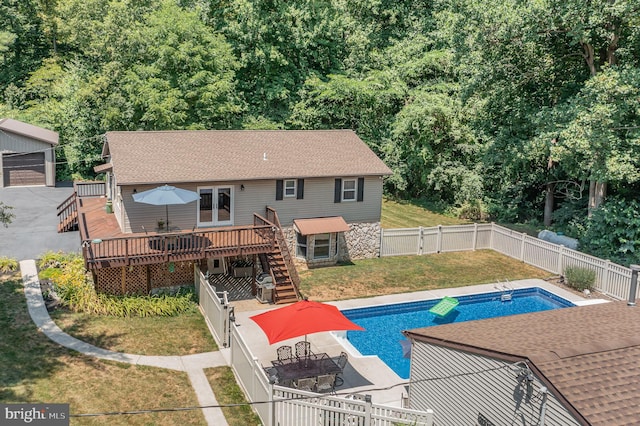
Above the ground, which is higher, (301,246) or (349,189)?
(349,189)

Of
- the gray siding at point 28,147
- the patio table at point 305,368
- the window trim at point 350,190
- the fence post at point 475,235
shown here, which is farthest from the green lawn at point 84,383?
the gray siding at point 28,147

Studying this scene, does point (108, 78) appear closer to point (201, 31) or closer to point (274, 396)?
point (201, 31)

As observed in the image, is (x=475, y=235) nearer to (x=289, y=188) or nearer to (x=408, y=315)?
(x=408, y=315)

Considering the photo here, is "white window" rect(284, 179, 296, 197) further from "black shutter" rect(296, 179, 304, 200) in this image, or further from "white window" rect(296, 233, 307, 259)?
"white window" rect(296, 233, 307, 259)

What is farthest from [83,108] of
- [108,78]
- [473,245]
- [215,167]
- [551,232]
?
[551,232]

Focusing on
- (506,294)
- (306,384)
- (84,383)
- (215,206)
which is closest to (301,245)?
(215,206)

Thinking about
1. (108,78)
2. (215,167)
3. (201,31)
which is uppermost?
(201,31)

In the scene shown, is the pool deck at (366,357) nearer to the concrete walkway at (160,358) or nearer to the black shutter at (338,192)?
the concrete walkway at (160,358)
